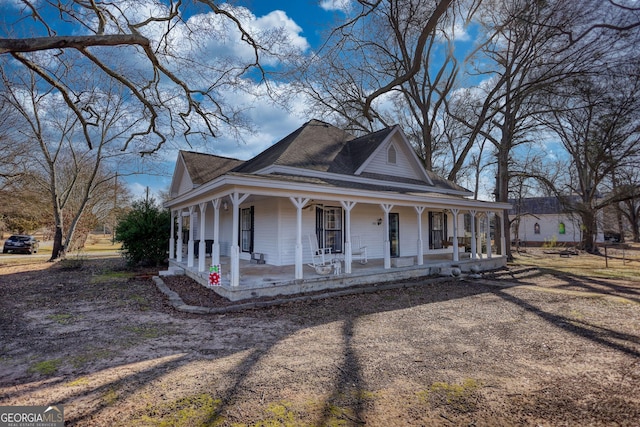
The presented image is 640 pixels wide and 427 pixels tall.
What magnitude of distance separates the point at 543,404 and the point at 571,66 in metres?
15.3

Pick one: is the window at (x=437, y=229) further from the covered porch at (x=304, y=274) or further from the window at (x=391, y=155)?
the window at (x=391, y=155)

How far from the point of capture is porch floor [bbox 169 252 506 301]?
771 centimetres

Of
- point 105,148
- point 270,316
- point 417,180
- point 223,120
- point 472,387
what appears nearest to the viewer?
point 472,387

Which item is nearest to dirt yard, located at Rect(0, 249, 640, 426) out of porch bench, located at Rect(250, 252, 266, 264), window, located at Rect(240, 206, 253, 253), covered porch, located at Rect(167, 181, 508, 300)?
Answer: covered porch, located at Rect(167, 181, 508, 300)

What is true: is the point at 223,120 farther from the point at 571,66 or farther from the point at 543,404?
the point at 571,66

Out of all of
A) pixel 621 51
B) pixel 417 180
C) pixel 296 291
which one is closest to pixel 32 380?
pixel 296 291

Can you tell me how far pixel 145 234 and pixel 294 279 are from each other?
9548 millimetres

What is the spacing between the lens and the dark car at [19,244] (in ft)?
70.2

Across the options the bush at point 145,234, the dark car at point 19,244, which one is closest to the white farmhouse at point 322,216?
the bush at point 145,234

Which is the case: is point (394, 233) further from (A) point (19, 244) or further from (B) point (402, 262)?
(A) point (19, 244)

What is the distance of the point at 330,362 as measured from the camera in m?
4.19

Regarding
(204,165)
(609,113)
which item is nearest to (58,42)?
(204,165)

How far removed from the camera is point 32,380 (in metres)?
3.60

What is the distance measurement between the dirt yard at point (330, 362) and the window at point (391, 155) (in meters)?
8.26
